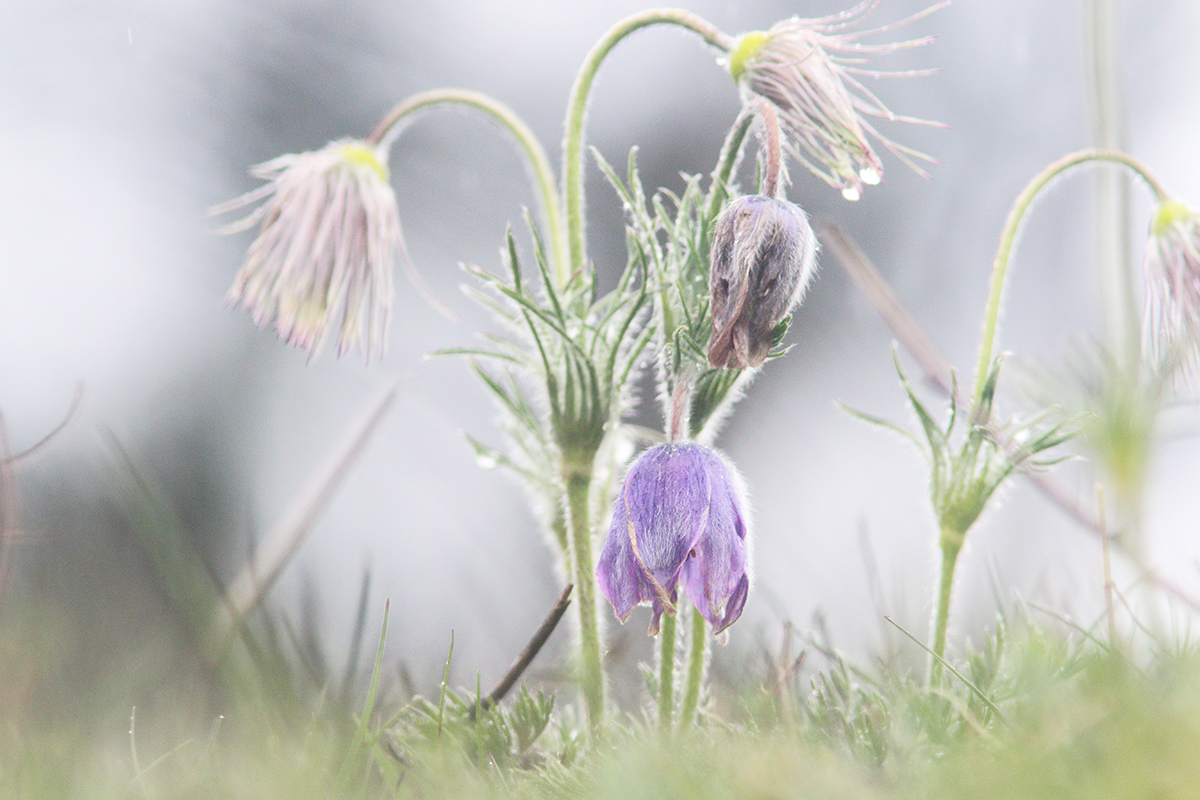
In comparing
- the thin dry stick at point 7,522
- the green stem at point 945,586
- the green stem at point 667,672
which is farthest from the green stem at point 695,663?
the thin dry stick at point 7,522

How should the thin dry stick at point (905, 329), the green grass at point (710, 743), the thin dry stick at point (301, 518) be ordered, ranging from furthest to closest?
the thin dry stick at point (905, 329), the thin dry stick at point (301, 518), the green grass at point (710, 743)

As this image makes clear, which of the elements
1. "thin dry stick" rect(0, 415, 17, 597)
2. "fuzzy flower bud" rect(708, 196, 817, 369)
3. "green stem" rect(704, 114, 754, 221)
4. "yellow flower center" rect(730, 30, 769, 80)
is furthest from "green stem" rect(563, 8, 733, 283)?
"thin dry stick" rect(0, 415, 17, 597)

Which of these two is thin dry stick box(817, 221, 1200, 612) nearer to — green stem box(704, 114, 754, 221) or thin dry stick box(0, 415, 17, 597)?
green stem box(704, 114, 754, 221)

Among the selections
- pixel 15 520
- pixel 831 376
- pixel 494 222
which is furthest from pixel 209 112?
pixel 15 520

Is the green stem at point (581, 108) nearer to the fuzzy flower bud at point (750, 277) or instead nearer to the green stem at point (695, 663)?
A: the fuzzy flower bud at point (750, 277)

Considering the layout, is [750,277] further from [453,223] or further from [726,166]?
[453,223]

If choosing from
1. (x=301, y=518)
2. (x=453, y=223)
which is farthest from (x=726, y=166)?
(x=453, y=223)
